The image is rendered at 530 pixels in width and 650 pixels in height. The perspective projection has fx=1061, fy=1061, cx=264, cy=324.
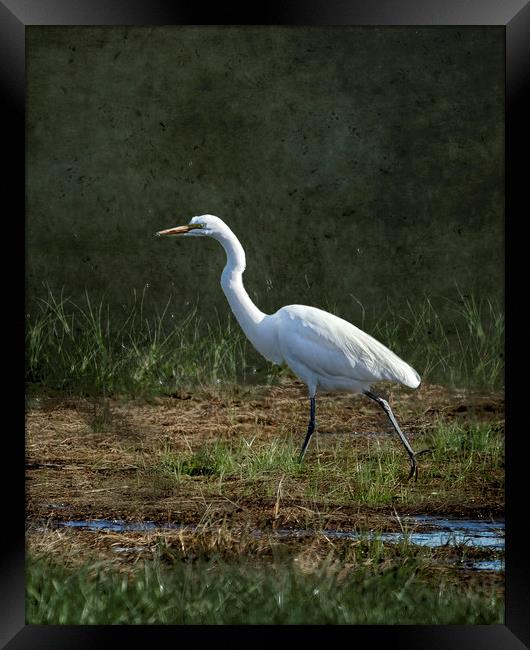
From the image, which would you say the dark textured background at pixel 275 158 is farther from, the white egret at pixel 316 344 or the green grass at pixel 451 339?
the white egret at pixel 316 344

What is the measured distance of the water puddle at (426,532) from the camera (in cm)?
353

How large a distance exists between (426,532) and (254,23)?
1.81 m

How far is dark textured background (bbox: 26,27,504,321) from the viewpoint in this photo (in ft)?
13.7

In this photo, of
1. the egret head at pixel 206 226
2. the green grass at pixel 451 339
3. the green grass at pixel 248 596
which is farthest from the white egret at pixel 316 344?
the green grass at pixel 248 596

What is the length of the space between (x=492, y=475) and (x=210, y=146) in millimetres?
1841

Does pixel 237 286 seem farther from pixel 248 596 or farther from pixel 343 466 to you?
pixel 248 596

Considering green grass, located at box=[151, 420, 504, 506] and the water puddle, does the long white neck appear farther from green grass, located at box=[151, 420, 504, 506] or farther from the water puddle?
the water puddle

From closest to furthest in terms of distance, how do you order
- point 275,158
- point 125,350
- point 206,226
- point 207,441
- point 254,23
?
point 254,23
point 206,226
point 207,441
point 275,158
point 125,350

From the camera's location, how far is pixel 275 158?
4762mm

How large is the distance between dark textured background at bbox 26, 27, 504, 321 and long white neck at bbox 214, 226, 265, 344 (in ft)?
1.14

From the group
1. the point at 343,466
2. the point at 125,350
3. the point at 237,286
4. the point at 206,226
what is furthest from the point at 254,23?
the point at 125,350

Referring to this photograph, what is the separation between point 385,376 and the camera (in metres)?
4.36

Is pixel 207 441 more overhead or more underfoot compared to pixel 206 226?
more underfoot

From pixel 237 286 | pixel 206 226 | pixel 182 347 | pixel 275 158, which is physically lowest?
pixel 182 347
